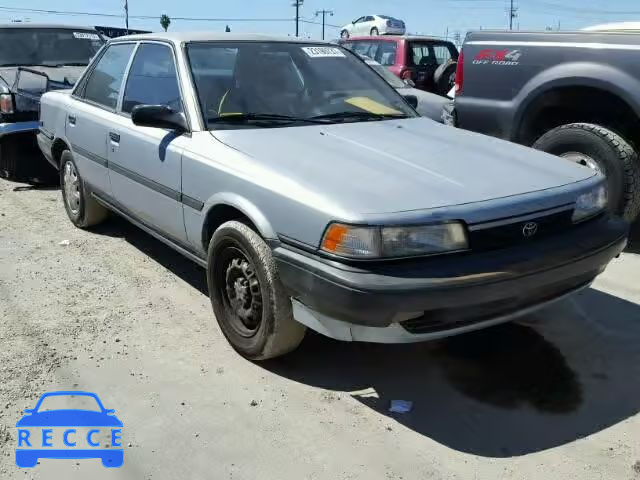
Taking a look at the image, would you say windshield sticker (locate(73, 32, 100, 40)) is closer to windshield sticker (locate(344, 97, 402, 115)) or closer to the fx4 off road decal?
the fx4 off road decal

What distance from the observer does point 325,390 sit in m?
3.04

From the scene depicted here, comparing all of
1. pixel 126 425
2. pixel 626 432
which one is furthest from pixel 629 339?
pixel 126 425

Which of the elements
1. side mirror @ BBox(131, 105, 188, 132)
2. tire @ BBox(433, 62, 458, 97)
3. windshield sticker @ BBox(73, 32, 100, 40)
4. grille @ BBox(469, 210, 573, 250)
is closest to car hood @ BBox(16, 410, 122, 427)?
side mirror @ BBox(131, 105, 188, 132)

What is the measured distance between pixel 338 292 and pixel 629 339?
1.93m

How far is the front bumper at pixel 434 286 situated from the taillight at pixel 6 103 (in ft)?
17.0

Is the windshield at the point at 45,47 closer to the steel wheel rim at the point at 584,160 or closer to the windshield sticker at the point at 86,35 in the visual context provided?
the windshield sticker at the point at 86,35

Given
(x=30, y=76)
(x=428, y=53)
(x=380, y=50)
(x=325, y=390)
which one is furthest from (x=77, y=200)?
(x=428, y=53)

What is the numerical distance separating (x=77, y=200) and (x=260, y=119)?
2535mm

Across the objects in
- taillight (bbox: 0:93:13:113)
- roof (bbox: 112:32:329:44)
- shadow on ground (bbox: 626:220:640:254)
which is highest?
roof (bbox: 112:32:329:44)

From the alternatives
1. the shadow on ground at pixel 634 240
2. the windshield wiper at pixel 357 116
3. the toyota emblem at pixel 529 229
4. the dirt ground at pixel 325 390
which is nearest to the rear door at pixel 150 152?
the dirt ground at pixel 325 390

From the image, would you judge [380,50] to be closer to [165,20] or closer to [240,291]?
[240,291]

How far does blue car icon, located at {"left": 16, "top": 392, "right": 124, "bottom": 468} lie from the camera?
2.57m

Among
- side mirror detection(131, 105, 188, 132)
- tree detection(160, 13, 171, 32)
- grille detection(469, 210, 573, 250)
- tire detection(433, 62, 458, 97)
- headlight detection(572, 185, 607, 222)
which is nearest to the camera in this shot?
grille detection(469, 210, 573, 250)

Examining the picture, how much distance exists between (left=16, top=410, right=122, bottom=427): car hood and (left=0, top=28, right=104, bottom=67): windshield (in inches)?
243
